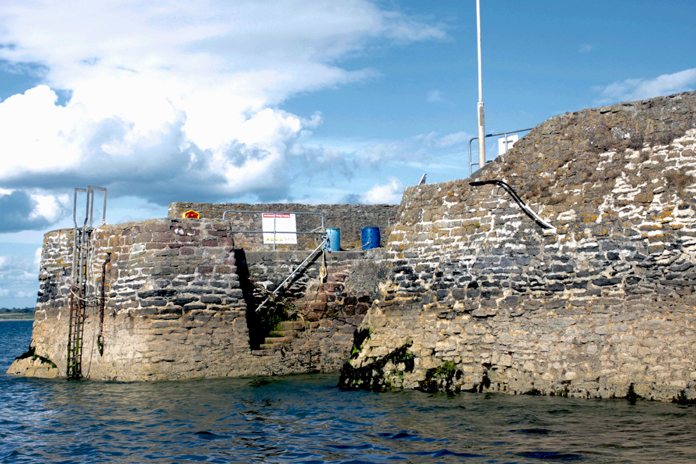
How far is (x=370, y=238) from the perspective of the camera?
1775cm

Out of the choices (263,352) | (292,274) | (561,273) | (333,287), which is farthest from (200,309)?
(561,273)

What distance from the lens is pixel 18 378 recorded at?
16797 mm

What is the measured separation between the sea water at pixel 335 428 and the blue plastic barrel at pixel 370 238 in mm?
5505

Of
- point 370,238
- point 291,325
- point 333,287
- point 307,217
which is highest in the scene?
point 307,217

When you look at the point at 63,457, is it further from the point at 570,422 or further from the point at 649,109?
the point at 649,109

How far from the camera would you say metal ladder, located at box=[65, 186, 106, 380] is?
1521 cm

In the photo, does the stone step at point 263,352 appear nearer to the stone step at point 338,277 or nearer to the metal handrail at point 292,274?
the metal handrail at point 292,274

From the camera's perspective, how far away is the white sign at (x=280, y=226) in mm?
19906

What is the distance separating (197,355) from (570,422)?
806 centimetres

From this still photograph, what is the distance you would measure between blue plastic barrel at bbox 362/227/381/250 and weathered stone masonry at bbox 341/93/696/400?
4.62 metres

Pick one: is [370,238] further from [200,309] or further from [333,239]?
[200,309]

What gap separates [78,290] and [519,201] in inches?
408

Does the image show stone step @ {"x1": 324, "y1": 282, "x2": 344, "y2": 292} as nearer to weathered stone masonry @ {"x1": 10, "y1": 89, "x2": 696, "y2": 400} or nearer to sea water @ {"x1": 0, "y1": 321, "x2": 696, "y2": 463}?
weathered stone masonry @ {"x1": 10, "y1": 89, "x2": 696, "y2": 400}

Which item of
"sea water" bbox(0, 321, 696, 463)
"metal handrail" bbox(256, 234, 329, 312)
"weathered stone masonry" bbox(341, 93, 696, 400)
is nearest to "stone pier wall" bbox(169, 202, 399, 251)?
"metal handrail" bbox(256, 234, 329, 312)
